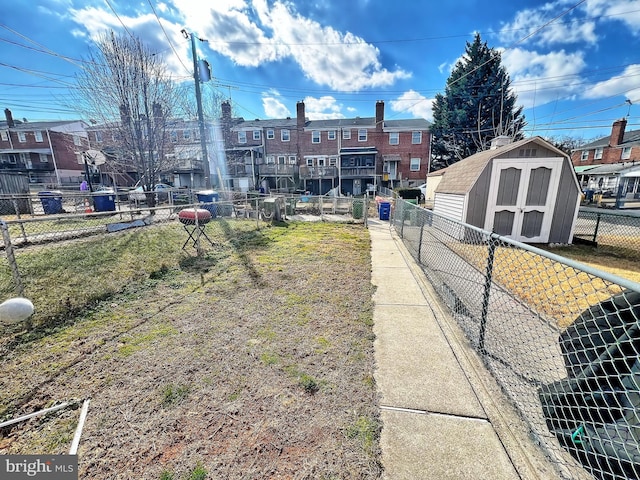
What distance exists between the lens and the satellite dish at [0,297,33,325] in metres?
2.54

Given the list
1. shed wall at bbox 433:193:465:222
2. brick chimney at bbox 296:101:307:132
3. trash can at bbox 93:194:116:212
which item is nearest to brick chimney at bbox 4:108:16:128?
brick chimney at bbox 296:101:307:132

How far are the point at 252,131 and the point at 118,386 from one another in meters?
33.7

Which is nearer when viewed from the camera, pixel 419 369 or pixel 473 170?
pixel 419 369

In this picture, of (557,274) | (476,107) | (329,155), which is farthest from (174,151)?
(476,107)

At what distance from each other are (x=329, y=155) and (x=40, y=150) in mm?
37587

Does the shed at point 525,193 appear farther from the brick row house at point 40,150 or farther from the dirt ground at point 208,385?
the brick row house at point 40,150

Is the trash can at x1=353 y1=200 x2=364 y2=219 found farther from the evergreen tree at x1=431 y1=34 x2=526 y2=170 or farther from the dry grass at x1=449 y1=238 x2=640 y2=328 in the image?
the evergreen tree at x1=431 y1=34 x2=526 y2=170

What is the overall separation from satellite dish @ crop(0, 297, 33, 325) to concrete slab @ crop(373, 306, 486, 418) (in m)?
3.57

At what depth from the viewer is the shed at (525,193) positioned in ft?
29.9

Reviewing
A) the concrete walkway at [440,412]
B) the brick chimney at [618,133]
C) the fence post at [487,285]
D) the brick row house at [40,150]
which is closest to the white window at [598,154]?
the brick chimney at [618,133]

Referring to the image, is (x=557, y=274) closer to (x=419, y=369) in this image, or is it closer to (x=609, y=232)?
(x=419, y=369)

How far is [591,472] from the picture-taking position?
5.26 ft

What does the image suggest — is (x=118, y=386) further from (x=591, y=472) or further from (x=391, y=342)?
(x=591, y=472)

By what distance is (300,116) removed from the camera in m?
30.7
